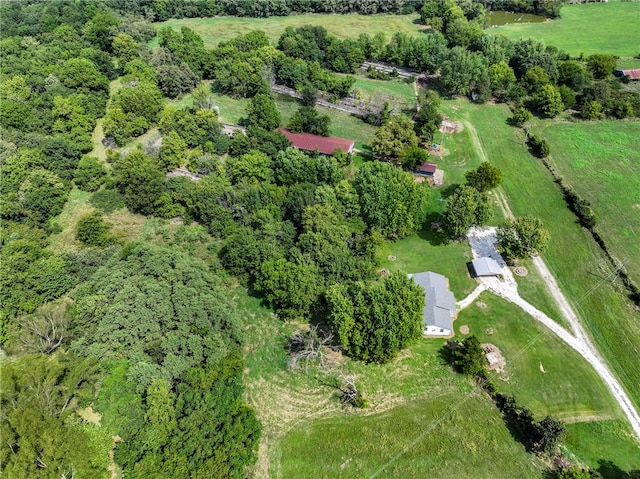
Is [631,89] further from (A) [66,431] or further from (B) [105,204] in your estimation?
(A) [66,431]

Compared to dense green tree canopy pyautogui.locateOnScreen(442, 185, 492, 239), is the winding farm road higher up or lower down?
lower down

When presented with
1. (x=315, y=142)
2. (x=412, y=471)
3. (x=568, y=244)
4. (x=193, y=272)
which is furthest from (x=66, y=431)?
(x=568, y=244)

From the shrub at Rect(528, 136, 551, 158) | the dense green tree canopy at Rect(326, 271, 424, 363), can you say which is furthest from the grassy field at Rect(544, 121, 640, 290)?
the dense green tree canopy at Rect(326, 271, 424, 363)

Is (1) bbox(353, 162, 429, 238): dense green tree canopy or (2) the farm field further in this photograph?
(1) bbox(353, 162, 429, 238): dense green tree canopy

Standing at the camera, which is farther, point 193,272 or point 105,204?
point 105,204

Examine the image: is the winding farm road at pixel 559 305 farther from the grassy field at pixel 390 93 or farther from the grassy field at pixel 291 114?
the grassy field at pixel 390 93

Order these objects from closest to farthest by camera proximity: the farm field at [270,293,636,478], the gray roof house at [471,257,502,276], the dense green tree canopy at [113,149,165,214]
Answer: the farm field at [270,293,636,478] < the gray roof house at [471,257,502,276] < the dense green tree canopy at [113,149,165,214]

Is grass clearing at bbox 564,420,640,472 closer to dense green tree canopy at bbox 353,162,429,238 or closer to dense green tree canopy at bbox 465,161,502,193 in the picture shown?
dense green tree canopy at bbox 353,162,429,238

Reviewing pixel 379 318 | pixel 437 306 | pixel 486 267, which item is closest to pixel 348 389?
pixel 379 318
